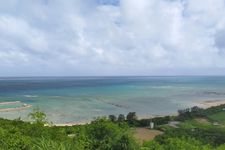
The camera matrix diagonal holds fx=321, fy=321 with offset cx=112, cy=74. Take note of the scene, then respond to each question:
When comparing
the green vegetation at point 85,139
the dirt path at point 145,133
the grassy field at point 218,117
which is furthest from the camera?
the grassy field at point 218,117

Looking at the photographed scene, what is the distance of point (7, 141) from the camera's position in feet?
66.5

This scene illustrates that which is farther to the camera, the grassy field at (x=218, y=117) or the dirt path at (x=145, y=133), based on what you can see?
the grassy field at (x=218, y=117)

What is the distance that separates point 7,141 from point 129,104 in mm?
69218

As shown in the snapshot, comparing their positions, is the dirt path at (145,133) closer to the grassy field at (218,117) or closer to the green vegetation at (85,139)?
the green vegetation at (85,139)

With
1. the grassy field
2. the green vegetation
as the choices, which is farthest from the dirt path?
the grassy field

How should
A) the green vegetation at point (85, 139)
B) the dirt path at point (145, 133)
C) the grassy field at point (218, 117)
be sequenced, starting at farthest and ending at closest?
the grassy field at point (218, 117), the dirt path at point (145, 133), the green vegetation at point (85, 139)

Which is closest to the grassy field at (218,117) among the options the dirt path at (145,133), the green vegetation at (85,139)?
the dirt path at (145,133)

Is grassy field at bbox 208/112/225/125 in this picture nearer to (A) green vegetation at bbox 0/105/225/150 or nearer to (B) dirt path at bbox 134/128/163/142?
(B) dirt path at bbox 134/128/163/142

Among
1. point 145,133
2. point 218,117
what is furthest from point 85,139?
point 218,117

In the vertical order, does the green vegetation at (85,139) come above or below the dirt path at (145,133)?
above

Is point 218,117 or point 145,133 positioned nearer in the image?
point 145,133

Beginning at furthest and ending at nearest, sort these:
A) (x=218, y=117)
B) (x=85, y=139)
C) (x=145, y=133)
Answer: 1. (x=218, y=117)
2. (x=145, y=133)
3. (x=85, y=139)

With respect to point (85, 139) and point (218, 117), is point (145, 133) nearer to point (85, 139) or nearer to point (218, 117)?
point (218, 117)

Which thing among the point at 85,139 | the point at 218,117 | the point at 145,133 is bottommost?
the point at 145,133
